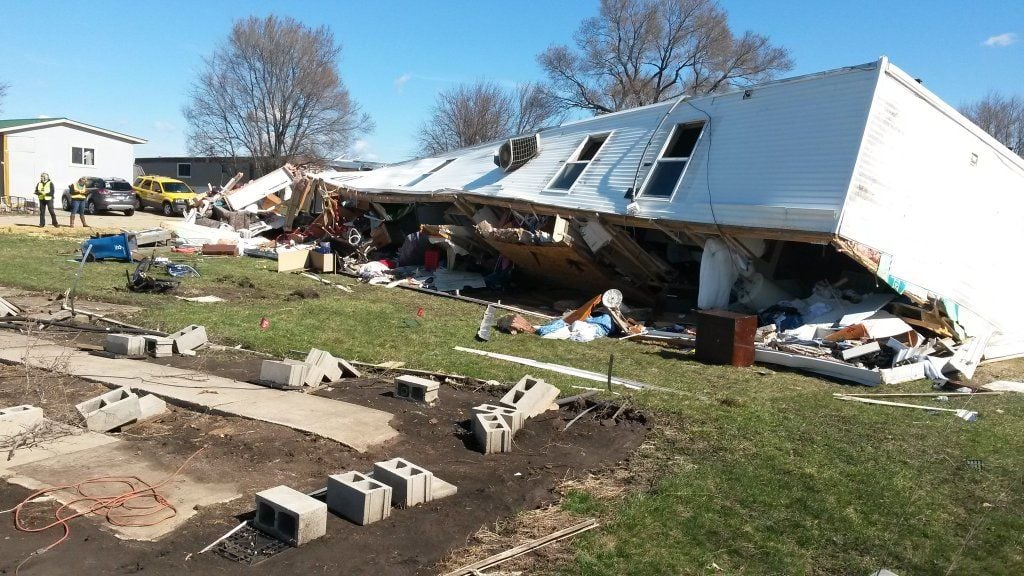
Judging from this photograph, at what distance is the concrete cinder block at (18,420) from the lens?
534 cm

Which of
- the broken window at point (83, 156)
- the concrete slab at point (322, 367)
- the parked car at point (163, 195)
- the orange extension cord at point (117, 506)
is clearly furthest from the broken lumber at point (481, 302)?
the broken window at point (83, 156)

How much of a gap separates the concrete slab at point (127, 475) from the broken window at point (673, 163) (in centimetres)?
983

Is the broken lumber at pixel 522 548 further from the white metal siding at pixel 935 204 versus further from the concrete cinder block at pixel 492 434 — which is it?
the white metal siding at pixel 935 204

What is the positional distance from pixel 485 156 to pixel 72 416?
1599 centimetres

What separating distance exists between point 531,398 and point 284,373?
100 inches

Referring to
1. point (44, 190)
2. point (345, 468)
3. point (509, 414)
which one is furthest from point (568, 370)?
point (44, 190)

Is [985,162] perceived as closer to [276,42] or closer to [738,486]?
[738,486]

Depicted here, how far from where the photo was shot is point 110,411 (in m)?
5.81

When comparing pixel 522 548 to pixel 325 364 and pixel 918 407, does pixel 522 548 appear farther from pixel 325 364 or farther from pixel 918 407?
pixel 918 407

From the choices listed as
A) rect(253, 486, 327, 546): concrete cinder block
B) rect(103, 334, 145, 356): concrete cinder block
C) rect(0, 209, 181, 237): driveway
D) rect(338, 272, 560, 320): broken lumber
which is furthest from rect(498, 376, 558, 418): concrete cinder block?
rect(0, 209, 181, 237): driveway

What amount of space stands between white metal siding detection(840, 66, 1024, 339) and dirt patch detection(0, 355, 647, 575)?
20.1 feet

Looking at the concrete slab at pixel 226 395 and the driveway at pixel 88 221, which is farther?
the driveway at pixel 88 221

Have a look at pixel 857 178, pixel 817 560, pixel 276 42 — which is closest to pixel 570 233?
pixel 857 178

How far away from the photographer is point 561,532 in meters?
4.41
